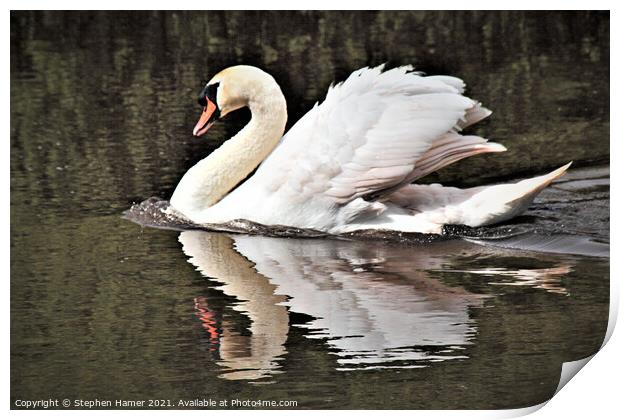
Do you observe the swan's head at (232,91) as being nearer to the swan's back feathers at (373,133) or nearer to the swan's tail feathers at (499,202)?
the swan's back feathers at (373,133)

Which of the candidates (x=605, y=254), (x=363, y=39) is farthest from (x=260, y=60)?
(x=605, y=254)

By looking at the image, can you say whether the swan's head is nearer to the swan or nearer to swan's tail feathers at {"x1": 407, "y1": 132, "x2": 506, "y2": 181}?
the swan

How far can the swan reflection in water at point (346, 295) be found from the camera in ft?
15.4

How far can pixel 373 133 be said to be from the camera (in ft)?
17.5

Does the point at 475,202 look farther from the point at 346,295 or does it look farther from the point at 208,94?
the point at 208,94

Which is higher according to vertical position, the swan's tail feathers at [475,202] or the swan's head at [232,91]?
the swan's head at [232,91]

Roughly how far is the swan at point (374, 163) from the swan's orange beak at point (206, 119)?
0.08 metres

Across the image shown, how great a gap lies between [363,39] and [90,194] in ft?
3.03

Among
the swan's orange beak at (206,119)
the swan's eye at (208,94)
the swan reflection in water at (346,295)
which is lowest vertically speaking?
the swan reflection in water at (346,295)

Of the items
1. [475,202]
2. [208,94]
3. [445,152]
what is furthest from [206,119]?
[475,202]

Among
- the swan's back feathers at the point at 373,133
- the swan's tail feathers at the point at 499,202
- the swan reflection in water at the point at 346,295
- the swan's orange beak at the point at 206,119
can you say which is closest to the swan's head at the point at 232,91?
the swan's orange beak at the point at 206,119

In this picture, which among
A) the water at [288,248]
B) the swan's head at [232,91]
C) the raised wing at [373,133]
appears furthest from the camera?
the swan's head at [232,91]

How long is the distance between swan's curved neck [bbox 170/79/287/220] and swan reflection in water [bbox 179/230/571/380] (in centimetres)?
14
